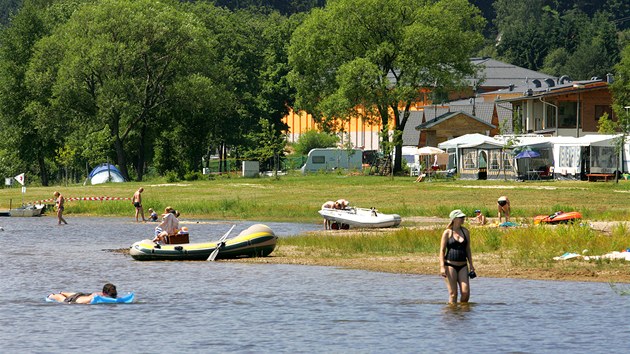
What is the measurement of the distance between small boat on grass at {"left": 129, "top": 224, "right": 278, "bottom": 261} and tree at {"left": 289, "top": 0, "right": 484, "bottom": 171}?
161 feet

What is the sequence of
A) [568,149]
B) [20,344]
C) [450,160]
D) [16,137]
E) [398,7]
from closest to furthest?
[20,344], [568,149], [398,7], [450,160], [16,137]

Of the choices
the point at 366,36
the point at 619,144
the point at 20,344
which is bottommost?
the point at 20,344

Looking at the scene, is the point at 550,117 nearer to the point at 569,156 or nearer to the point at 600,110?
the point at 600,110

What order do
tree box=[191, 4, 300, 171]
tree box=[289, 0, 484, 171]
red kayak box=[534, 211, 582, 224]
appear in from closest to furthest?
red kayak box=[534, 211, 582, 224] < tree box=[289, 0, 484, 171] < tree box=[191, 4, 300, 171]

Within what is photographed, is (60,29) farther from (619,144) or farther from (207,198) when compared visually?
(619,144)

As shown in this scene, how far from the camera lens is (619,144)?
77625 mm

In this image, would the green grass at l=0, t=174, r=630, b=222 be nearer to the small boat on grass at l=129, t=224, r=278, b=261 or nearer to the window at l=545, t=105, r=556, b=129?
the small boat on grass at l=129, t=224, r=278, b=261

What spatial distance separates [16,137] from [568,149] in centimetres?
4982

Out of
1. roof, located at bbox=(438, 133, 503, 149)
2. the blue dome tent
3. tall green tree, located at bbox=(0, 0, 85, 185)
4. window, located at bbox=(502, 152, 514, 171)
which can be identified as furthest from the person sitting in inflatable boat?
tall green tree, located at bbox=(0, 0, 85, 185)

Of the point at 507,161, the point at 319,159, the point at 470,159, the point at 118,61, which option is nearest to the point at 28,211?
the point at 118,61

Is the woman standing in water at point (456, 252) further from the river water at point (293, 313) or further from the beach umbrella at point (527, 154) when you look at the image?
the beach umbrella at point (527, 154)

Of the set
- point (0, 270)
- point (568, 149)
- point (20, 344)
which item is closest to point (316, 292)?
point (20, 344)

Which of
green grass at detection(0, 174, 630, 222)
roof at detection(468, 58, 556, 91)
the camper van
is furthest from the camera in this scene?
roof at detection(468, 58, 556, 91)

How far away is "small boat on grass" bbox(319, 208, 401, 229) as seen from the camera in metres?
52.8
